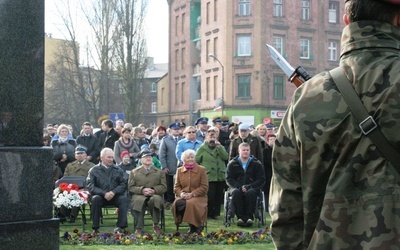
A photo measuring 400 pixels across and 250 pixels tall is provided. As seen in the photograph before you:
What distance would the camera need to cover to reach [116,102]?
200 ft

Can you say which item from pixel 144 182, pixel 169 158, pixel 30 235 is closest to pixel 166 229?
pixel 144 182

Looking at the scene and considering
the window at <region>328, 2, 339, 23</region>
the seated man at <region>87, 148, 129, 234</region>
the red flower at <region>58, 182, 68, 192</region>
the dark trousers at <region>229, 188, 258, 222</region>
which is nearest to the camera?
the seated man at <region>87, 148, 129, 234</region>

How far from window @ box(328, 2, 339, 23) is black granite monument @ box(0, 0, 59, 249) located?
5486cm

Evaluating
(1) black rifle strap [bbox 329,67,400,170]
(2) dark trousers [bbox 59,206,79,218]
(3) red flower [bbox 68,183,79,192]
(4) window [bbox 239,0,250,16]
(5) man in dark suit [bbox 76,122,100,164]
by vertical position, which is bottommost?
(2) dark trousers [bbox 59,206,79,218]

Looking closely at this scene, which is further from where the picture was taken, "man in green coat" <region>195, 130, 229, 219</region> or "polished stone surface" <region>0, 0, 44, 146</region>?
"man in green coat" <region>195, 130, 229, 219</region>

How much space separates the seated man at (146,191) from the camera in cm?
1306

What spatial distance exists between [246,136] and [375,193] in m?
13.2

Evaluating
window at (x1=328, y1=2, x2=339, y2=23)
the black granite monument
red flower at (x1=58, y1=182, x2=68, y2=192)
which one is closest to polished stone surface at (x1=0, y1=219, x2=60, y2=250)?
the black granite monument

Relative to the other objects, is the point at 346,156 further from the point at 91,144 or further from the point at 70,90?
the point at 70,90

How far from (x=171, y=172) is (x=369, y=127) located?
14.3m

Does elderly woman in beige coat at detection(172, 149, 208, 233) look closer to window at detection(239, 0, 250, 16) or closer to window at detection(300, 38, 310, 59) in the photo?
window at detection(239, 0, 250, 16)

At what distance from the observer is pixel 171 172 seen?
17.0 meters

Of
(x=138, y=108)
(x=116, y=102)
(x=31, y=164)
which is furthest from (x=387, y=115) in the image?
(x=116, y=102)

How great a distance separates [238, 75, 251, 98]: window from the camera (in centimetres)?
5612
